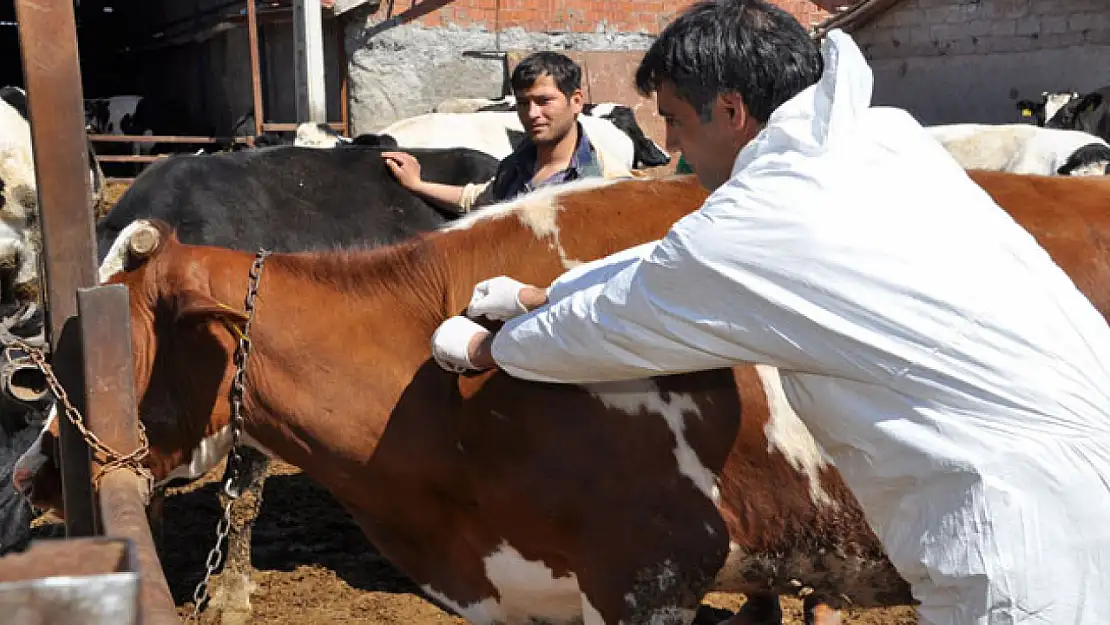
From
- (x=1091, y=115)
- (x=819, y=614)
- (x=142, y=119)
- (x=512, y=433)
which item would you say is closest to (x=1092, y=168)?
(x=1091, y=115)

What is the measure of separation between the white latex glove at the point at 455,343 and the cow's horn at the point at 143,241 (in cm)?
77

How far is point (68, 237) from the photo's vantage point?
2.07m

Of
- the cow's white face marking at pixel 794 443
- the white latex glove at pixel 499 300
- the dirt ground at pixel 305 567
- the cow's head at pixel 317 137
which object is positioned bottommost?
the dirt ground at pixel 305 567

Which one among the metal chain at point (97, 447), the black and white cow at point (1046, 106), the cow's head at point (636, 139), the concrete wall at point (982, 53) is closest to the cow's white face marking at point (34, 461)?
the metal chain at point (97, 447)

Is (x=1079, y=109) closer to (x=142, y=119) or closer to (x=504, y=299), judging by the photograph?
(x=504, y=299)

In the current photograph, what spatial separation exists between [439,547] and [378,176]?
121 inches

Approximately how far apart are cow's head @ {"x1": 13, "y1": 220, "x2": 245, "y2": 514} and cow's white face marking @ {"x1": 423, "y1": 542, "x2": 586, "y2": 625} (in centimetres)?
71

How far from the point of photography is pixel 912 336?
1.57 meters

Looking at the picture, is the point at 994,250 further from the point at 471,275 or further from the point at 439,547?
the point at 439,547

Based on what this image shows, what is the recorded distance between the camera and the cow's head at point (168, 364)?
2.54 m

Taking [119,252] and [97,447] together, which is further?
[119,252]

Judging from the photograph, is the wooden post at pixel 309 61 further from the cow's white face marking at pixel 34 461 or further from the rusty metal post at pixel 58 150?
the rusty metal post at pixel 58 150

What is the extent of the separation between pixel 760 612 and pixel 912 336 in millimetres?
1861

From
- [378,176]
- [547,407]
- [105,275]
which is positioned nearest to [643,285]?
[547,407]
